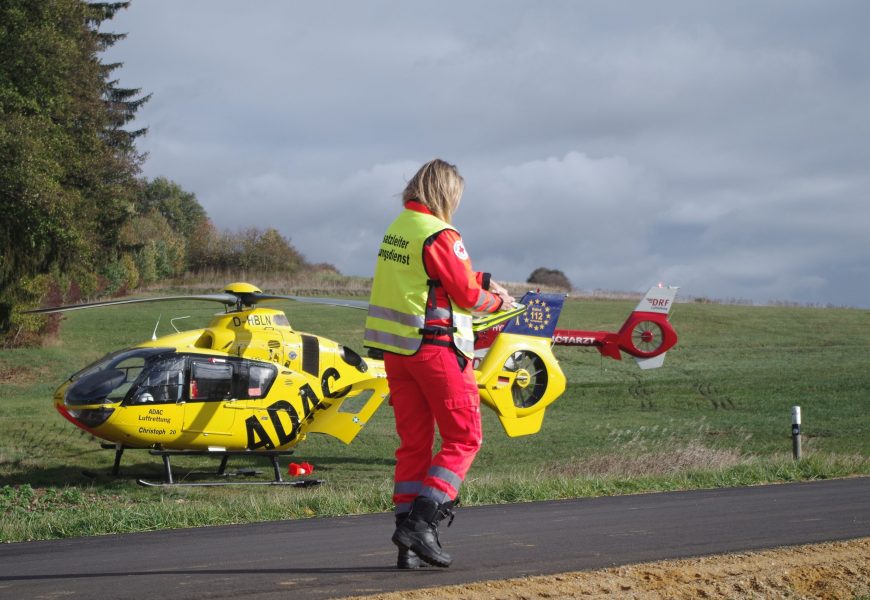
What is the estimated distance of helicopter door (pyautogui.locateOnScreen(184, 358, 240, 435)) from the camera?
1678 centimetres

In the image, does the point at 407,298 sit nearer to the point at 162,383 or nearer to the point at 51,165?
the point at 162,383

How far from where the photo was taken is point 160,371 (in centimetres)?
1650

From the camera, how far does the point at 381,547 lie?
269 inches

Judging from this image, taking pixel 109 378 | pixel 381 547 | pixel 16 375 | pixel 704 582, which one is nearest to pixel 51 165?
pixel 16 375

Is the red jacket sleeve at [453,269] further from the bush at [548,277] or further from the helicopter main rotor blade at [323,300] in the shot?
the bush at [548,277]

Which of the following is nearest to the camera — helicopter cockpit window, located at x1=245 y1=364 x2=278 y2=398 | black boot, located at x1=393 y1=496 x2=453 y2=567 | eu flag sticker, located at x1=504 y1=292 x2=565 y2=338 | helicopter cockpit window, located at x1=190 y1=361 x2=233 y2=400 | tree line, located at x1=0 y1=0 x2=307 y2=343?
black boot, located at x1=393 y1=496 x2=453 y2=567

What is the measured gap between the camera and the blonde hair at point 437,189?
19.5ft

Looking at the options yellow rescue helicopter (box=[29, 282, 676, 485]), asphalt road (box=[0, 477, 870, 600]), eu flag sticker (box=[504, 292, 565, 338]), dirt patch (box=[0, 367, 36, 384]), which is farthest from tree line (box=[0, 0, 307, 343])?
asphalt road (box=[0, 477, 870, 600])

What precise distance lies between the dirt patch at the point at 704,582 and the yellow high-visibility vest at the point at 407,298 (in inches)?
56.9

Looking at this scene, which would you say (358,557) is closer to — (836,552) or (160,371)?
(836,552)

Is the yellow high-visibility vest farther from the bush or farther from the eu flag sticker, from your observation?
the bush

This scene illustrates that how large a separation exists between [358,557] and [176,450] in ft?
37.8

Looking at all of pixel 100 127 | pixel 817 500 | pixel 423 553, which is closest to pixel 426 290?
pixel 423 553

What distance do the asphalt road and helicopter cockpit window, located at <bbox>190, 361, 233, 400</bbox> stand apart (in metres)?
7.86
